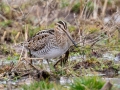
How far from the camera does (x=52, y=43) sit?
8.26 m

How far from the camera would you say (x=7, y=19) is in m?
11.7

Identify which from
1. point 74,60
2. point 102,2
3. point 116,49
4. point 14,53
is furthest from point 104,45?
point 102,2

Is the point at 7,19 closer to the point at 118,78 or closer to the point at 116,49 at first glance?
the point at 116,49

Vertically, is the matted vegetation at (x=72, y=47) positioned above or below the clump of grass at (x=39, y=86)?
above

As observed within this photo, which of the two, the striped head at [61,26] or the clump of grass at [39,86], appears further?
the striped head at [61,26]

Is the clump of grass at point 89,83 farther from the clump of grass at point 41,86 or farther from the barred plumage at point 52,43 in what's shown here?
the barred plumage at point 52,43

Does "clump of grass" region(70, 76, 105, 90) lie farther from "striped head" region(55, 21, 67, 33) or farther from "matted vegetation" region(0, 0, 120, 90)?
"striped head" region(55, 21, 67, 33)

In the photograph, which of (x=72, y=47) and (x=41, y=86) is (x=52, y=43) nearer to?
(x=72, y=47)

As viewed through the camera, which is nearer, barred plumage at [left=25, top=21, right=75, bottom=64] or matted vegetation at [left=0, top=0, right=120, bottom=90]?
matted vegetation at [left=0, top=0, right=120, bottom=90]

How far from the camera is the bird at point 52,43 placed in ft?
26.6

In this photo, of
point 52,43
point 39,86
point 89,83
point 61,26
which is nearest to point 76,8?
point 61,26

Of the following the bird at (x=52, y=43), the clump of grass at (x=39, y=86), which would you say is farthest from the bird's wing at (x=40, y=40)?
the clump of grass at (x=39, y=86)

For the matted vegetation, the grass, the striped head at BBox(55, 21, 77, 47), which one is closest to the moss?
the matted vegetation

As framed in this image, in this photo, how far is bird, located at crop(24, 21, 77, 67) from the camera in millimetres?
8109
